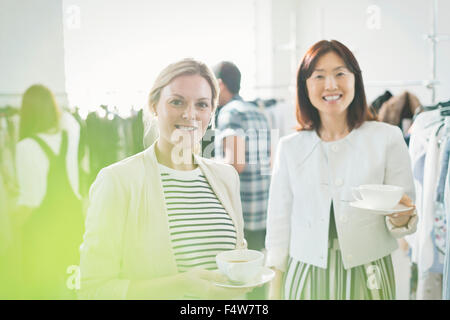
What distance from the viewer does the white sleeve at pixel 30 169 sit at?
0.96 metres

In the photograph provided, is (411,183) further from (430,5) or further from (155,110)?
(155,110)

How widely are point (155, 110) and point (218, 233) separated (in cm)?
29

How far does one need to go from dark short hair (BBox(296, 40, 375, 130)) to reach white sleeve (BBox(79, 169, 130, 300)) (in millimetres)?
427

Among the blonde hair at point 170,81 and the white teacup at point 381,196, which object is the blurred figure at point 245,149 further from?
the white teacup at point 381,196

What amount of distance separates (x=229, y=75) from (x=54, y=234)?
52cm

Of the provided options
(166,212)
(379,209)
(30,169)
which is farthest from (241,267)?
(30,169)

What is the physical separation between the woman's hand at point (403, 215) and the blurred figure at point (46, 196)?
2.23 ft

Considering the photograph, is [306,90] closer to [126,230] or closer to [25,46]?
[126,230]

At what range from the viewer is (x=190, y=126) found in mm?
885

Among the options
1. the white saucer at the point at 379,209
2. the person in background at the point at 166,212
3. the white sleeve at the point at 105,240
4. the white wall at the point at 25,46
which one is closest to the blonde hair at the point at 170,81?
the person in background at the point at 166,212

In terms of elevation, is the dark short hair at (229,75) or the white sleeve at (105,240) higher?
the dark short hair at (229,75)

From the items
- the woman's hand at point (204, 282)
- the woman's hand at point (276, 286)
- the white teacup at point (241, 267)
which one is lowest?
the woman's hand at point (276, 286)

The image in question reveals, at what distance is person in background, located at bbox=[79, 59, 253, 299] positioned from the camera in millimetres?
870
